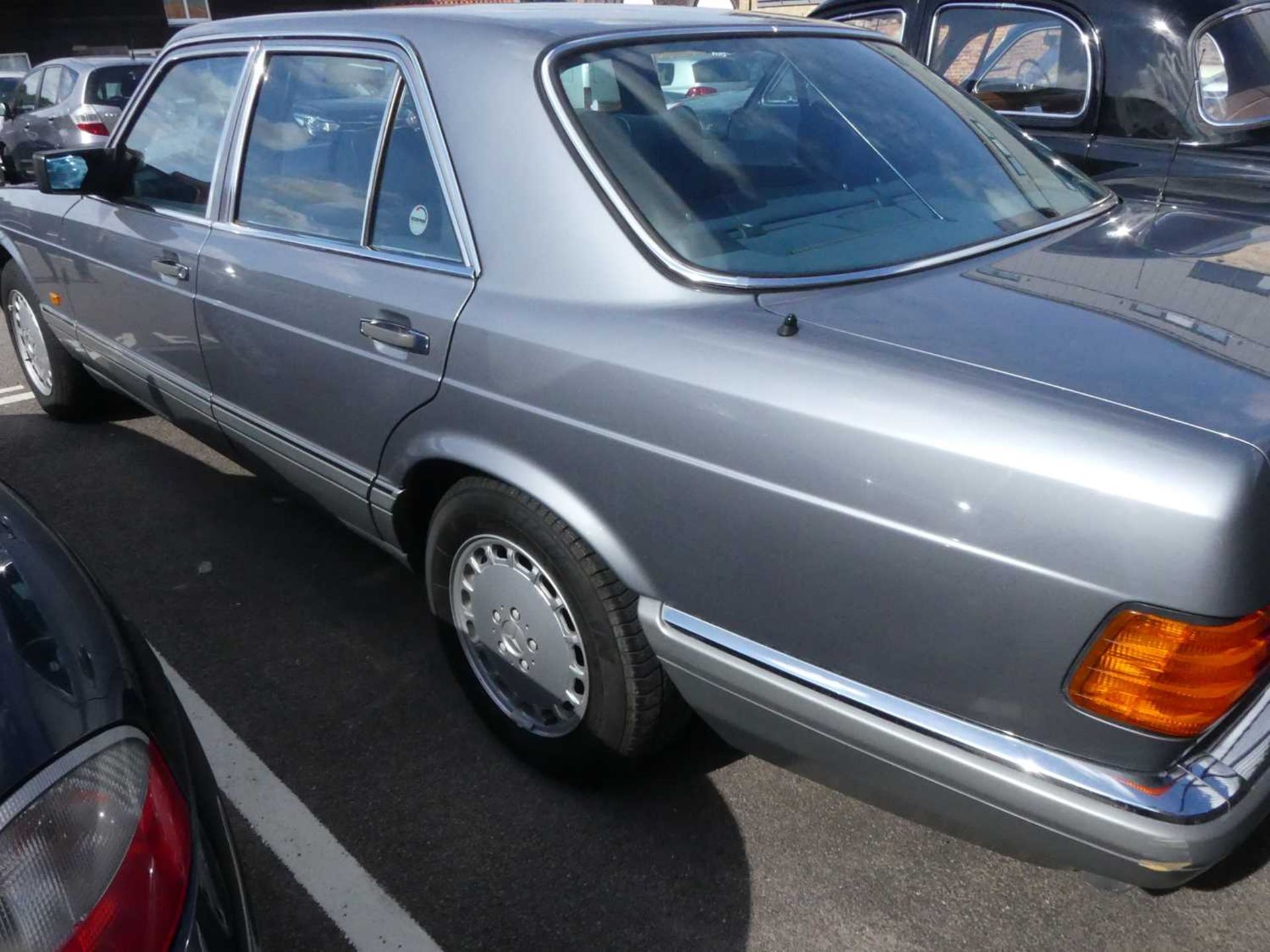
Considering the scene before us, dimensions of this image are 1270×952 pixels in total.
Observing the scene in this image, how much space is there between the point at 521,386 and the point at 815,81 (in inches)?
45.0

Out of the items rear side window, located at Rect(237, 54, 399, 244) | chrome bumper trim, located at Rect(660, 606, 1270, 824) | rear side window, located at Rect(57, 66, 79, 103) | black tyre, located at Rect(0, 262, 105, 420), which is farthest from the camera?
rear side window, located at Rect(57, 66, 79, 103)

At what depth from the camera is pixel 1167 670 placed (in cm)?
150

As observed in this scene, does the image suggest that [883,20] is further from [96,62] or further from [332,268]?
[96,62]

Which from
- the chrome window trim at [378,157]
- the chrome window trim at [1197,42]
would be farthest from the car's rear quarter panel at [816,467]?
the chrome window trim at [1197,42]

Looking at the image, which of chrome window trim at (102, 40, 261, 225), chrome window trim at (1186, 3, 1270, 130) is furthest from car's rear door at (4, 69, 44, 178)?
chrome window trim at (1186, 3, 1270, 130)

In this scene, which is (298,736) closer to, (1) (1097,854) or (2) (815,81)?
(1) (1097,854)

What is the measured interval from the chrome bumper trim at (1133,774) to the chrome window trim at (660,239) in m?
0.78

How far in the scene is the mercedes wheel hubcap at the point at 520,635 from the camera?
2.35m

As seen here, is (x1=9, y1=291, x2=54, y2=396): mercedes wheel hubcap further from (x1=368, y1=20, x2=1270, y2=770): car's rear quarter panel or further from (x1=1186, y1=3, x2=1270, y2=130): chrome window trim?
(x1=1186, y1=3, x2=1270, y2=130): chrome window trim

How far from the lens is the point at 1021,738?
1627 mm

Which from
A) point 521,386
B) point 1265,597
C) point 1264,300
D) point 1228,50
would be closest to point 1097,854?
point 1265,597

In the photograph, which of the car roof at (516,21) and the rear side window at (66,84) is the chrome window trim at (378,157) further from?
the rear side window at (66,84)

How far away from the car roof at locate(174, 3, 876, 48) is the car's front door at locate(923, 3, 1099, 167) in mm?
1845

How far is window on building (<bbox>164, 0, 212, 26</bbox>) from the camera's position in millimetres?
24688
